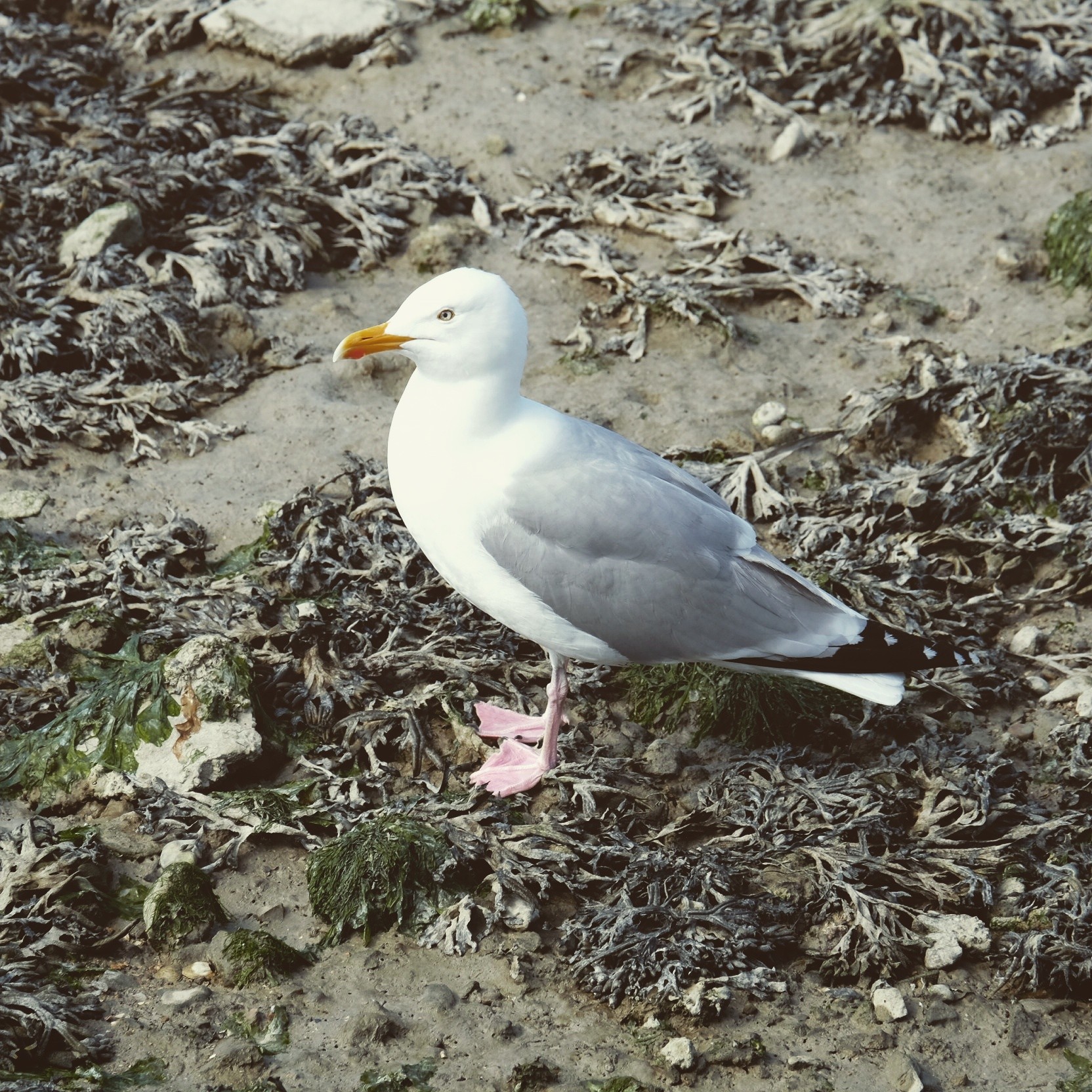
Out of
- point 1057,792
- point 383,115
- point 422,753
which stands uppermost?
point 383,115

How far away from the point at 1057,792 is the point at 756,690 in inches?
41.3

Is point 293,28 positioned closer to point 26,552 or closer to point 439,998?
point 26,552

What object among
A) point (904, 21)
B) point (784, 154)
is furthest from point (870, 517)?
point (904, 21)

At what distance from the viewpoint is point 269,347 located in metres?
5.93

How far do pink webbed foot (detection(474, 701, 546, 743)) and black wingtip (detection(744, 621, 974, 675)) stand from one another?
2.69 feet

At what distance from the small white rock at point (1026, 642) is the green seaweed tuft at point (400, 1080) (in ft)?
8.85

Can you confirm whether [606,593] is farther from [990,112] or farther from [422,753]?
[990,112]

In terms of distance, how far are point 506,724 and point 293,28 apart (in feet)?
17.5

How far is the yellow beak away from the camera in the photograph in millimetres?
3711

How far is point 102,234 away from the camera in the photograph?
6.12 meters

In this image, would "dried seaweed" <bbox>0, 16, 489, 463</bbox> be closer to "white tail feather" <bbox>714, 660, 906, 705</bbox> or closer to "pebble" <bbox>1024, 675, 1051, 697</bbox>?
"white tail feather" <bbox>714, 660, 906, 705</bbox>

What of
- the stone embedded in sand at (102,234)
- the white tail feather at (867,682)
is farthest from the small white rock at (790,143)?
the white tail feather at (867,682)

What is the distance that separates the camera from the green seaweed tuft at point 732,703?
432cm

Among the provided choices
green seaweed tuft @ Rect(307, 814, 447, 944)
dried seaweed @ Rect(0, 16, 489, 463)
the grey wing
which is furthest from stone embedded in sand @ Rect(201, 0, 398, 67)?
green seaweed tuft @ Rect(307, 814, 447, 944)
